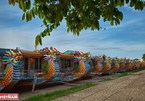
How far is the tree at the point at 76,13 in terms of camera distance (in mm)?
4770

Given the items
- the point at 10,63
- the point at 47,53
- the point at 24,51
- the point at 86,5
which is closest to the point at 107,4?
the point at 86,5

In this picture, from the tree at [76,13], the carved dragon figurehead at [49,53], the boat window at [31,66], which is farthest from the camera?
the carved dragon figurehead at [49,53]

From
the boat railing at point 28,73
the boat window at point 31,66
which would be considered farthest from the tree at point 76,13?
the boat window at point 31,66

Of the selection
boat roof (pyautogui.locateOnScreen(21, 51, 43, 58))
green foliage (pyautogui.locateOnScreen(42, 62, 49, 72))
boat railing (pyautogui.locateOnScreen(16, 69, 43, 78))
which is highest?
boat roof (pyautogui.locateOnScreen(21, 51, 43, 58))

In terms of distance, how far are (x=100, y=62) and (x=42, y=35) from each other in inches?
1422

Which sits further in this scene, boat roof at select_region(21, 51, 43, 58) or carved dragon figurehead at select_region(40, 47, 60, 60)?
carved dragon figurehead at select_region(40, 47, 60, 60)

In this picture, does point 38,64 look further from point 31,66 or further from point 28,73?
point 28,73

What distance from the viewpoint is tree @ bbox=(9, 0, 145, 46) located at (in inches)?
188

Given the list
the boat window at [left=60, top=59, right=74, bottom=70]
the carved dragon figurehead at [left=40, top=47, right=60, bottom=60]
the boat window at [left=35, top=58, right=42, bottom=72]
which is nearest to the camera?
the carved dragon figurehead at [left=40, top=47, right=60, bottom=60]

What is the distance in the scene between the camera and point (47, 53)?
82.6 ft

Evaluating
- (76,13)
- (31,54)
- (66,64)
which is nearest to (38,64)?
(31,54)

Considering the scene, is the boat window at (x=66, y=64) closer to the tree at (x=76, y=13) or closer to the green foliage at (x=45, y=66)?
the green foliage at (x=45, y=66)

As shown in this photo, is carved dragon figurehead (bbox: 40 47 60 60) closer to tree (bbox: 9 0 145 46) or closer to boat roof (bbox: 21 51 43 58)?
boat roof (bbox: 21 51 43 58)

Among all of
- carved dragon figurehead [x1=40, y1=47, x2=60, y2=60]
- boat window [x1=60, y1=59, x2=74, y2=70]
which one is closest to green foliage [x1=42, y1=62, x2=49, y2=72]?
carved dragon figurehead [x1=40, y1=47, x2=60, y2=60]
